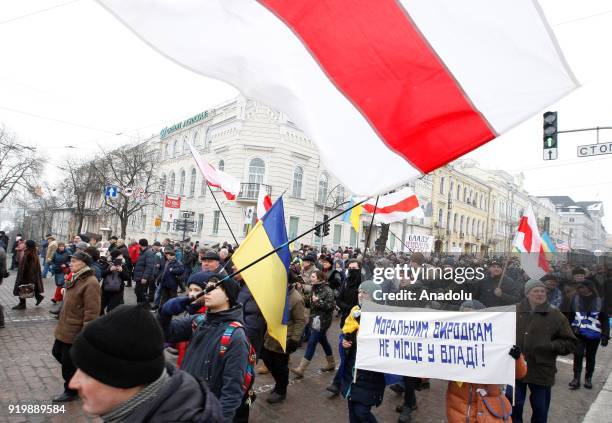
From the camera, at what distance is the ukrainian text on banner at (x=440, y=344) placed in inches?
142

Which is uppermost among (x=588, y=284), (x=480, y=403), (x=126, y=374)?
(x=588, y=284)

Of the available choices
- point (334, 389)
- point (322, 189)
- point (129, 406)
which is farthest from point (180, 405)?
point (322, 189)

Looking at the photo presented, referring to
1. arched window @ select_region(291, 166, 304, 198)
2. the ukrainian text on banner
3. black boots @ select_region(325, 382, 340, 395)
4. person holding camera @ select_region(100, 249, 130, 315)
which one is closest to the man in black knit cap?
the ukrainian text on banner

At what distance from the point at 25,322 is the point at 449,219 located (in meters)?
47.6

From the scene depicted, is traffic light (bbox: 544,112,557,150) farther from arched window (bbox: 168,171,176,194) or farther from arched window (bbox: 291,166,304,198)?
arched window (bbox: 168,171,176,194)

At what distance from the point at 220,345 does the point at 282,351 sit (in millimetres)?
2894

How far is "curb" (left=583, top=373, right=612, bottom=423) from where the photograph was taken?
223 inches

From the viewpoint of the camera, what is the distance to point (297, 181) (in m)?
31.8

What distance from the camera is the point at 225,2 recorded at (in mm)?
2221

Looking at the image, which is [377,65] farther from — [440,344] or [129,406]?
[440,344]

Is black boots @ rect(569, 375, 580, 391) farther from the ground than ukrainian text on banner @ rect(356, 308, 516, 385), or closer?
closer

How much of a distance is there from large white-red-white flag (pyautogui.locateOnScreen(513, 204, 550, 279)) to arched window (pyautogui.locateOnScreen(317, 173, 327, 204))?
25.2m

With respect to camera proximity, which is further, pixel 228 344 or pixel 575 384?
pixel 575 384

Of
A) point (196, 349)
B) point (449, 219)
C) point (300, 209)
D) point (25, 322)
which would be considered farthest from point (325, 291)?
point (449, 219)
